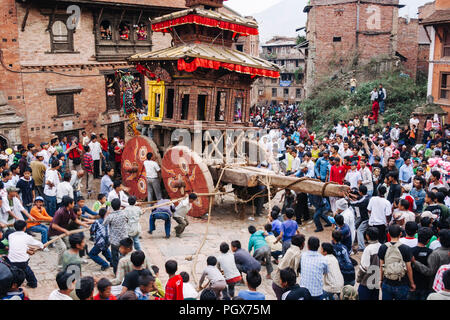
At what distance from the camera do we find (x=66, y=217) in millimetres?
8859

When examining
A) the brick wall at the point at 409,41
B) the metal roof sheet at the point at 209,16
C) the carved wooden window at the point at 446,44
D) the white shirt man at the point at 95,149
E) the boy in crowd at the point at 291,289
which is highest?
the brick wall at the point at 409,41

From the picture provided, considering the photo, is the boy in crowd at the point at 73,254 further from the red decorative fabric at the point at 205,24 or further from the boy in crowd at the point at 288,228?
the red decorative fabric at the point at 205,24

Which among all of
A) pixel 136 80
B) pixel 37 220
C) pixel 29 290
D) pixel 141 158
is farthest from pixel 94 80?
pixel 29 290

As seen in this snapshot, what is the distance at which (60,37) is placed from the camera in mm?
20031

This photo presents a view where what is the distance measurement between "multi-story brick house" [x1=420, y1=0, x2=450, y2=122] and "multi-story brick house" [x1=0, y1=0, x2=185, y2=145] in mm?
14900

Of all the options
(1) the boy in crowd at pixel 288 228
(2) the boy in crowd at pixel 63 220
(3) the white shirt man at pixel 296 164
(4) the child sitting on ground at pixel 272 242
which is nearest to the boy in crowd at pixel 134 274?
(2) the boy in crowd at pixel 63 220

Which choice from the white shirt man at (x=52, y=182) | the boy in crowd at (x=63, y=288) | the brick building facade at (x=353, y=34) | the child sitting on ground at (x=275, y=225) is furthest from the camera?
the brick building facade at (x=353, y=34)

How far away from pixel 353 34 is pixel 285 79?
2748cm

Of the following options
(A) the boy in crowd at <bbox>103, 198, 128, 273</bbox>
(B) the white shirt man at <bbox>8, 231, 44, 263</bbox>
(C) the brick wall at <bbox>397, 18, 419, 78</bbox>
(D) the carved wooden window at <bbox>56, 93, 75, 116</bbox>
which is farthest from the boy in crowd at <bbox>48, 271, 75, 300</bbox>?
(C) the brick wall at <bbox>397, 18, 419, 78</bbox>

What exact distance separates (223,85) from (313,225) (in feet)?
18.4

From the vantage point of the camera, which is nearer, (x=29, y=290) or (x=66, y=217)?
(x=29, y=290)

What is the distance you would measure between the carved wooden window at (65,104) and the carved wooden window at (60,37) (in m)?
2.27

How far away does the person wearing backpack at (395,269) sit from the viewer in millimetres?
6559
